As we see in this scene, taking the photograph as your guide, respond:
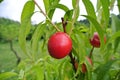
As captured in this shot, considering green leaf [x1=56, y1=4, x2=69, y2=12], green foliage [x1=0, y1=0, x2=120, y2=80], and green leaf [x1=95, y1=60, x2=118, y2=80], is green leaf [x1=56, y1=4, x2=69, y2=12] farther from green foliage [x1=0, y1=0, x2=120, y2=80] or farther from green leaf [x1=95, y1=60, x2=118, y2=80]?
green leaf [x1=95, y1=60, x2=118, y2=80]

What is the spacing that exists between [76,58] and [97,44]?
2.7 inches

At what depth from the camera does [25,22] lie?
0.80 meters

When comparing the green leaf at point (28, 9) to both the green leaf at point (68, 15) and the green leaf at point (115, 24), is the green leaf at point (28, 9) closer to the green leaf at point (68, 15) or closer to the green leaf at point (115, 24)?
the green leaf at point (68, 15)

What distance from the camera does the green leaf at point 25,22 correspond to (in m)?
0.79

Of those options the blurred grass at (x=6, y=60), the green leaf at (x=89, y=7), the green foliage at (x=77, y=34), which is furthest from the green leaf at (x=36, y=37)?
the blurred grass at (x=6, y=60)

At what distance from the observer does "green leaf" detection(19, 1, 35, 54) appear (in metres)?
0.79

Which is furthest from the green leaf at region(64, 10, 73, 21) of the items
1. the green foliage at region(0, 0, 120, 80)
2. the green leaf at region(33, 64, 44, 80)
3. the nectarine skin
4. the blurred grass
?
the blurred grass

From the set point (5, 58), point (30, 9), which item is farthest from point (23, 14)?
point (5, 58)

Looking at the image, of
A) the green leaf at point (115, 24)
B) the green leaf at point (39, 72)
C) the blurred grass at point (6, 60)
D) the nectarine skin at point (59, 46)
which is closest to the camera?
the nectarine skin at point (59, 46)

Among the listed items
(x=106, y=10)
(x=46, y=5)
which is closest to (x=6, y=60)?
(x=46, y=5)

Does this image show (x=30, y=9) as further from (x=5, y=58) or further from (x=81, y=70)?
(x=5, y=58)

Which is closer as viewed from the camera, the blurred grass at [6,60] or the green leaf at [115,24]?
the green leaf at [115,24]

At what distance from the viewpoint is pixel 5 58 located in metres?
11.5

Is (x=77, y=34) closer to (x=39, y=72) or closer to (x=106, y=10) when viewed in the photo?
(x=106, y=10)
